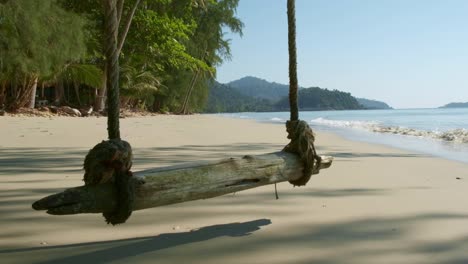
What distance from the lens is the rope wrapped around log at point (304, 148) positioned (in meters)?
2.15

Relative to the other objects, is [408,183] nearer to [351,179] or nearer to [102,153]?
[351,179]

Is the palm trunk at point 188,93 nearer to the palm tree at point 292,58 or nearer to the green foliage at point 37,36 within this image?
the green foliage at point 37,36

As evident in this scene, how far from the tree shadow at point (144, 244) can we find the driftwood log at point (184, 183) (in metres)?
0.21

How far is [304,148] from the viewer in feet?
7.05

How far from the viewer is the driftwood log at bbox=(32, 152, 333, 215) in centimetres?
138

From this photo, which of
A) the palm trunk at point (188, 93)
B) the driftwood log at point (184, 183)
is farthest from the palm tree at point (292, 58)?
the palm trunk at point (188, 93)

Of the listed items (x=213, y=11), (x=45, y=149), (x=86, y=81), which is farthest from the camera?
(x=213, y=11)

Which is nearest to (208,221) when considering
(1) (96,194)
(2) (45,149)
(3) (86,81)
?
(1) (96,194)

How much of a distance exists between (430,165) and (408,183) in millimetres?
1509

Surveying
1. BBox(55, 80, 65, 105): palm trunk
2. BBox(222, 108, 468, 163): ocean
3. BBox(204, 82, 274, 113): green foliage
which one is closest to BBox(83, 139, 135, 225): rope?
BBox(222, 108, 468, 163): ocean

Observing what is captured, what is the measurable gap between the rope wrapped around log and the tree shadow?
31 centimetres

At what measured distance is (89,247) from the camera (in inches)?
68.3

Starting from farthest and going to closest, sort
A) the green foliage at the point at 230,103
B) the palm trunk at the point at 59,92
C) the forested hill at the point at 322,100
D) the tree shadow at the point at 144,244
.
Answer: the forested hill at the point at 322,100 < the green foliage at the point at 230,103 < the palm trunk at the point at 59,92 < the tree shadow at the point at 144,244

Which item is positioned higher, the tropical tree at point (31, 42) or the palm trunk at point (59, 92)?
the tropical tree at point (31, 42)
